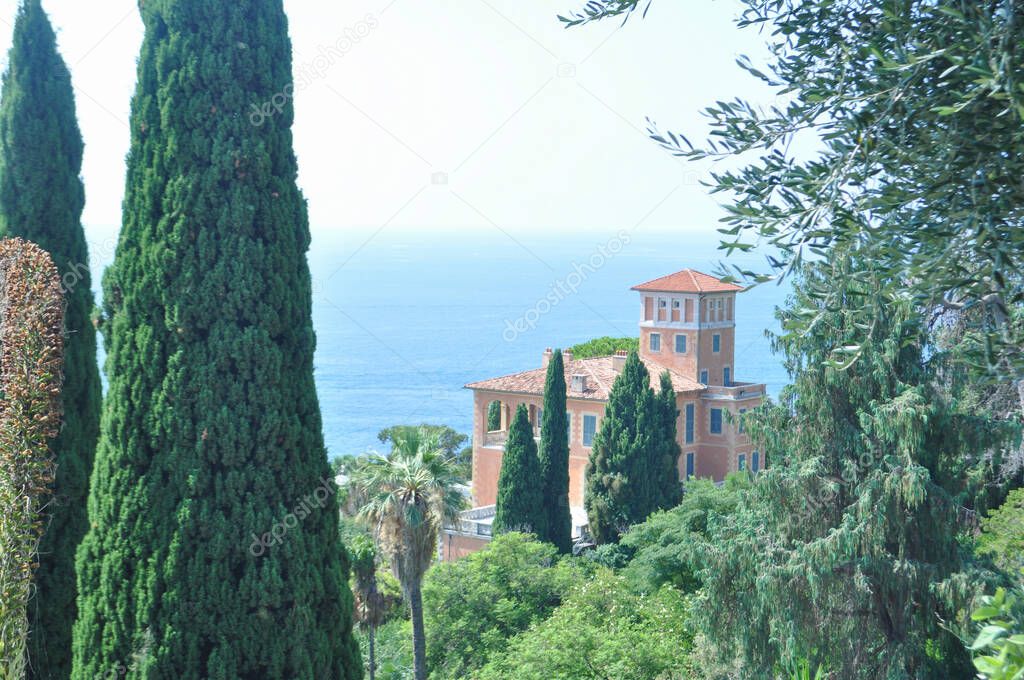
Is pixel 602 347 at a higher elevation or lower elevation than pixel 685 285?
lower

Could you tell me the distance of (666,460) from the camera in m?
34.7

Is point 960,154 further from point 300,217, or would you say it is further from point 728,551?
point 728,551

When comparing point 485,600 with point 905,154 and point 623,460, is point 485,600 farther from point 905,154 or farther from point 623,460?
point 905,154

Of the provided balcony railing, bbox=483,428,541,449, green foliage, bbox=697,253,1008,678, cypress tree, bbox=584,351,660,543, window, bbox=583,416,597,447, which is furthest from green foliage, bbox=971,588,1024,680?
balcony railing, bbox=483,428,541,449

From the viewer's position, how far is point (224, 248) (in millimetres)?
7863

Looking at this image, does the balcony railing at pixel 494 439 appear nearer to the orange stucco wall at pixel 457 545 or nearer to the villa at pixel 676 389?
the villa at pixel 676 389

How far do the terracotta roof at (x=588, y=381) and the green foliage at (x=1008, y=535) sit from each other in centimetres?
2598

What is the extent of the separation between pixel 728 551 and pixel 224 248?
1033 centimetres

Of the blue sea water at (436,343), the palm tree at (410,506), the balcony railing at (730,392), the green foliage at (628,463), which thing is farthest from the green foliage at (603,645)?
the blue sea water at (436,343)

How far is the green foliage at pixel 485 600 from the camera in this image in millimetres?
22906

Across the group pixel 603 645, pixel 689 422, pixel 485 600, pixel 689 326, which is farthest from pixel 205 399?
pixel 689 326

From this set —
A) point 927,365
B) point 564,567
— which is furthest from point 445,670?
point 927,365

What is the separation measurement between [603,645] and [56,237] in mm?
12264

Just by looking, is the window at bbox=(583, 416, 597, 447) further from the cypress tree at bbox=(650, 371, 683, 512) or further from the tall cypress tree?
the tall cypress tree
